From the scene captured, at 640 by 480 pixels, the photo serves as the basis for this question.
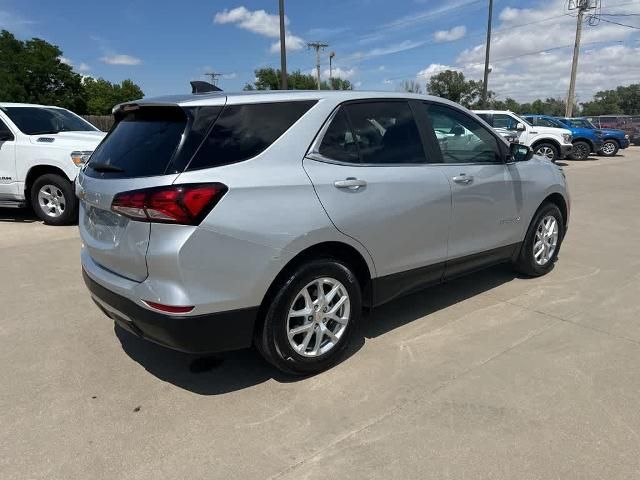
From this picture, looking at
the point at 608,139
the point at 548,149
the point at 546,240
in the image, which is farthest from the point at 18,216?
the point at 608,139

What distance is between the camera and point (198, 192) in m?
2.53

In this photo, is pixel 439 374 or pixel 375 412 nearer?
pixel 375 412

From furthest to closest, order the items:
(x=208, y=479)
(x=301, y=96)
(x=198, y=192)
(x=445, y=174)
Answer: (x=445, y=174), (x=301, y=96), (x=198, y=192), (x=208, y=479)

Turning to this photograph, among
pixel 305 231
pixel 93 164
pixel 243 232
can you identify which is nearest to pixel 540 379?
pixel 305 231

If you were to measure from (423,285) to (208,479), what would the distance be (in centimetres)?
210

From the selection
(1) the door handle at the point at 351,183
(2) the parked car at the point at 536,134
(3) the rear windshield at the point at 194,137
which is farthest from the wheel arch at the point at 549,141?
(3) the rear windshield at the point at 194,137

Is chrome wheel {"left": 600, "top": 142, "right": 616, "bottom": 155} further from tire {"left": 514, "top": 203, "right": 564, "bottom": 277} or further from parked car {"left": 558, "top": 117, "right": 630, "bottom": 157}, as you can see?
tire {"left": 514, "top": 203, "right": 564, "bottom": 277}

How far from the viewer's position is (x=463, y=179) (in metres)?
3.83

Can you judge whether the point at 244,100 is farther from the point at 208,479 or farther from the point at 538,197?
the point at 538,197

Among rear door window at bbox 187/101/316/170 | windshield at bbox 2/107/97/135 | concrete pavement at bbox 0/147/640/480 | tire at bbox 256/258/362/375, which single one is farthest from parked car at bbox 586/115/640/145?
rear door window at bbox 187/101/316/170

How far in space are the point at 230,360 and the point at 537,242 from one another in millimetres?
3194

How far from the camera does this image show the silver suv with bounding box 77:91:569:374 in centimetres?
258

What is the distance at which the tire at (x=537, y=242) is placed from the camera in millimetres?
4742

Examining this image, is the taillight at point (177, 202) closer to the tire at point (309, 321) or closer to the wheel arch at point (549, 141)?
the tire at point (309, 321)
